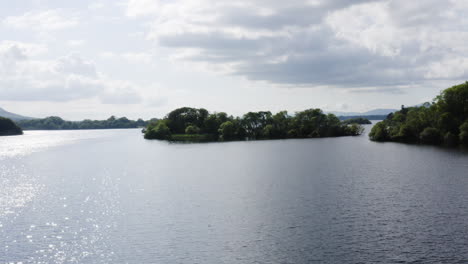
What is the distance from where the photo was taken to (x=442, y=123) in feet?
442

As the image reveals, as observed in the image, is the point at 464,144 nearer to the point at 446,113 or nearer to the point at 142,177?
the point at 446,113

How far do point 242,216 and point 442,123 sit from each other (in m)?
119

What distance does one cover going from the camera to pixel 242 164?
9188cm

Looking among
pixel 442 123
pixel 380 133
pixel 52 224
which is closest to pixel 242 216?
pixel 52 224

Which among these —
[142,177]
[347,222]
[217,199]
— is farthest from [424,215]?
[142,177]

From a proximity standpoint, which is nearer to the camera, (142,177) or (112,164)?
(142,177)

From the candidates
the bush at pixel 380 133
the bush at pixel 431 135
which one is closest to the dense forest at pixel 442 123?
the bush at pixel 431 135

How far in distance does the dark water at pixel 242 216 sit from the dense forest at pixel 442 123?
6256 cm

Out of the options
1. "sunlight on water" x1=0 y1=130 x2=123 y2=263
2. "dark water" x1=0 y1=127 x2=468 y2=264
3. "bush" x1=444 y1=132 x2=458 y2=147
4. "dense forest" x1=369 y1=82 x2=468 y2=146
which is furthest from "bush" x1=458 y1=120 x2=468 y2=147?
"sunlight on water" x1=0 y1=130 x2=123 y2=263

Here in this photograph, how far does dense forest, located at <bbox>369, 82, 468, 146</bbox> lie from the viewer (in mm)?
131175

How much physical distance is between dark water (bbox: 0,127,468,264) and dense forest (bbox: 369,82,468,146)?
62.6 meters

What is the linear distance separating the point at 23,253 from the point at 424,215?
4114 centimetres

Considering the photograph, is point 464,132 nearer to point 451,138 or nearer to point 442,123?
point 451,138

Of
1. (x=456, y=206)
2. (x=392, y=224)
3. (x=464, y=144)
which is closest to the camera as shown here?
(x=392, y=224)
